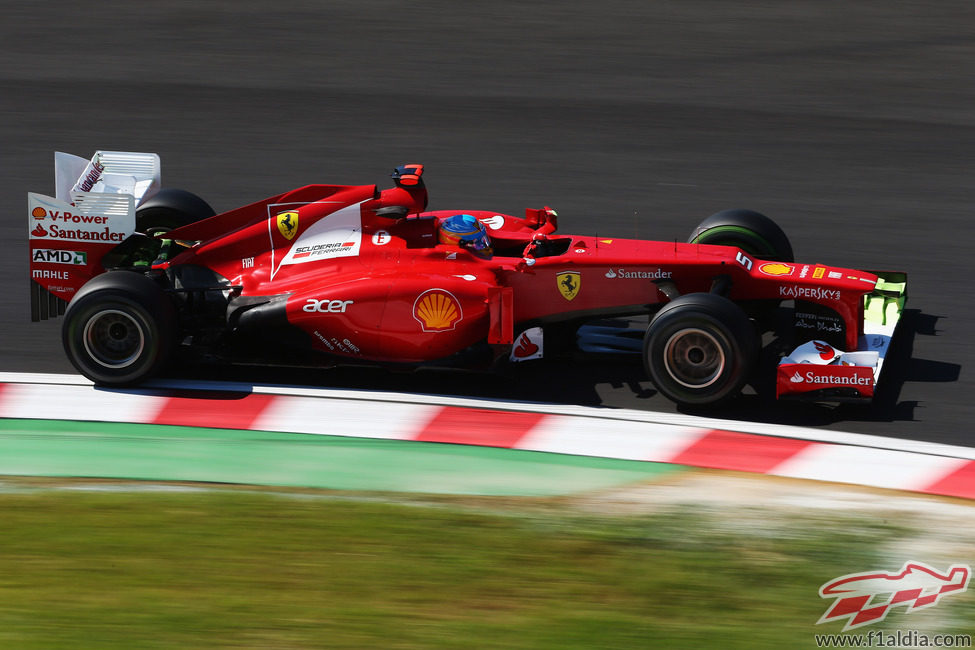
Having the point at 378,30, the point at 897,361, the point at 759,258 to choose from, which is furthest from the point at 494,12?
the point at 897,361

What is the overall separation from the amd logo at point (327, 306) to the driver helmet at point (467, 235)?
77 cm

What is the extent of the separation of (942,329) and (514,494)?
3.77 metres

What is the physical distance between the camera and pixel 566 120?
1212cm

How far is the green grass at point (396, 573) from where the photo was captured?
15.5 feet

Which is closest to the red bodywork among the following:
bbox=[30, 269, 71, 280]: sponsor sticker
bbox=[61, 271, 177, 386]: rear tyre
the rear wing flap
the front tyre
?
the rear wing flap

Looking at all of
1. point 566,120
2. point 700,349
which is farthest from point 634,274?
point 566,120

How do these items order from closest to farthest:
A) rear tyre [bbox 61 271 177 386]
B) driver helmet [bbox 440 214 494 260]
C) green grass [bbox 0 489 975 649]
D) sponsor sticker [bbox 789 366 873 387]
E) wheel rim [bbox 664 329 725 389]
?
green grass [bbox 0 489 975 649], sponsor sticker [bbox 789 366 873 387], wheel rim [bbox 664 329 725 389], rear tyre [bbox 61 271 177 386], driver helmet [bbox 440 214 494 260]

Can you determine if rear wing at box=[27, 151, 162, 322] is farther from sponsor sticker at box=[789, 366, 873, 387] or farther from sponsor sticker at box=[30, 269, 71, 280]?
sponsor sticker at box=[789, 366, 873, 387]

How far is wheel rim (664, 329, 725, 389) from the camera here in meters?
6.95

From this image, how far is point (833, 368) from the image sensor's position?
22.6 ft

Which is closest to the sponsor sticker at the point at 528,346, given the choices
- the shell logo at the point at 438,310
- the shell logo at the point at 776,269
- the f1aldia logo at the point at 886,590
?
the shell logo at the point at 438,310

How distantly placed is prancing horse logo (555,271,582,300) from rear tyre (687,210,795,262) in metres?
1.38

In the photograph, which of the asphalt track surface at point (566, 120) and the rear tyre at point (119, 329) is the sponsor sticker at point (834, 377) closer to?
the asphalt track surface at point (566, 120)

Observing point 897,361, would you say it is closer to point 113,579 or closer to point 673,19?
point 113,579
